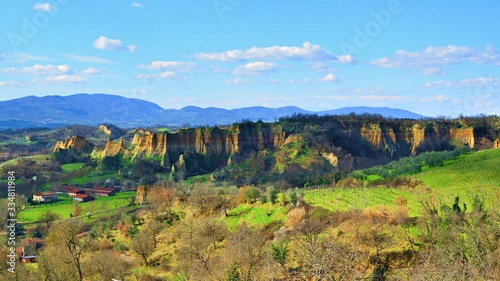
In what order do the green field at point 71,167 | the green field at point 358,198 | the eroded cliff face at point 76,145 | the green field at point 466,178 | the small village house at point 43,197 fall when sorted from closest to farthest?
the green field at point 358,198
the green field at point 466,178
the small village house at point 43,197
the green field at point 71,167
the eroded cliff face at point 76,145

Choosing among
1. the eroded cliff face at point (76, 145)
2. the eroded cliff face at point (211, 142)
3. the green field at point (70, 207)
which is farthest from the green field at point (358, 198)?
the eroded cliff face at point (76, 145)

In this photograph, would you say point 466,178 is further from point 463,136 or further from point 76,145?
point 76,145

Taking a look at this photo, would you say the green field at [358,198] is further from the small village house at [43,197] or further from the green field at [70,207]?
the small village house at [43,197]

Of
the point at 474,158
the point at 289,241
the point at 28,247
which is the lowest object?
the point at 28,247

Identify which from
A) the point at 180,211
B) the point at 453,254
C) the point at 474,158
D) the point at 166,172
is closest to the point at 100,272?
the point at 180,211

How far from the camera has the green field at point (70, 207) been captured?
69750 millimetres

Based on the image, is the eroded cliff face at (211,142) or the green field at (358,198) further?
the eroded cliff face at (211,142)

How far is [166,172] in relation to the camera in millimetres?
99812

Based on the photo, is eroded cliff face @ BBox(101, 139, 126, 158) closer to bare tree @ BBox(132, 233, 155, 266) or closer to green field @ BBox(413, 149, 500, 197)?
bare tree @ BBox(132, 233, 155, 266)

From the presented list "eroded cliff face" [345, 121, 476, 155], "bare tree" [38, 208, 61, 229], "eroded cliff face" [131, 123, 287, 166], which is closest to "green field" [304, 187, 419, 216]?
"bare tree" [38, 208, 61, 229]

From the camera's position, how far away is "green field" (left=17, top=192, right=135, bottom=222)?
229ft

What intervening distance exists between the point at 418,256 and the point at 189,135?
83.0 m

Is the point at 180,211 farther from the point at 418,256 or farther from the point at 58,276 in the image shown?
the point at 418,256

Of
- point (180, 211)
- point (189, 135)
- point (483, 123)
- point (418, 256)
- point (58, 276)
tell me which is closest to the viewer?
point (418, 256)
